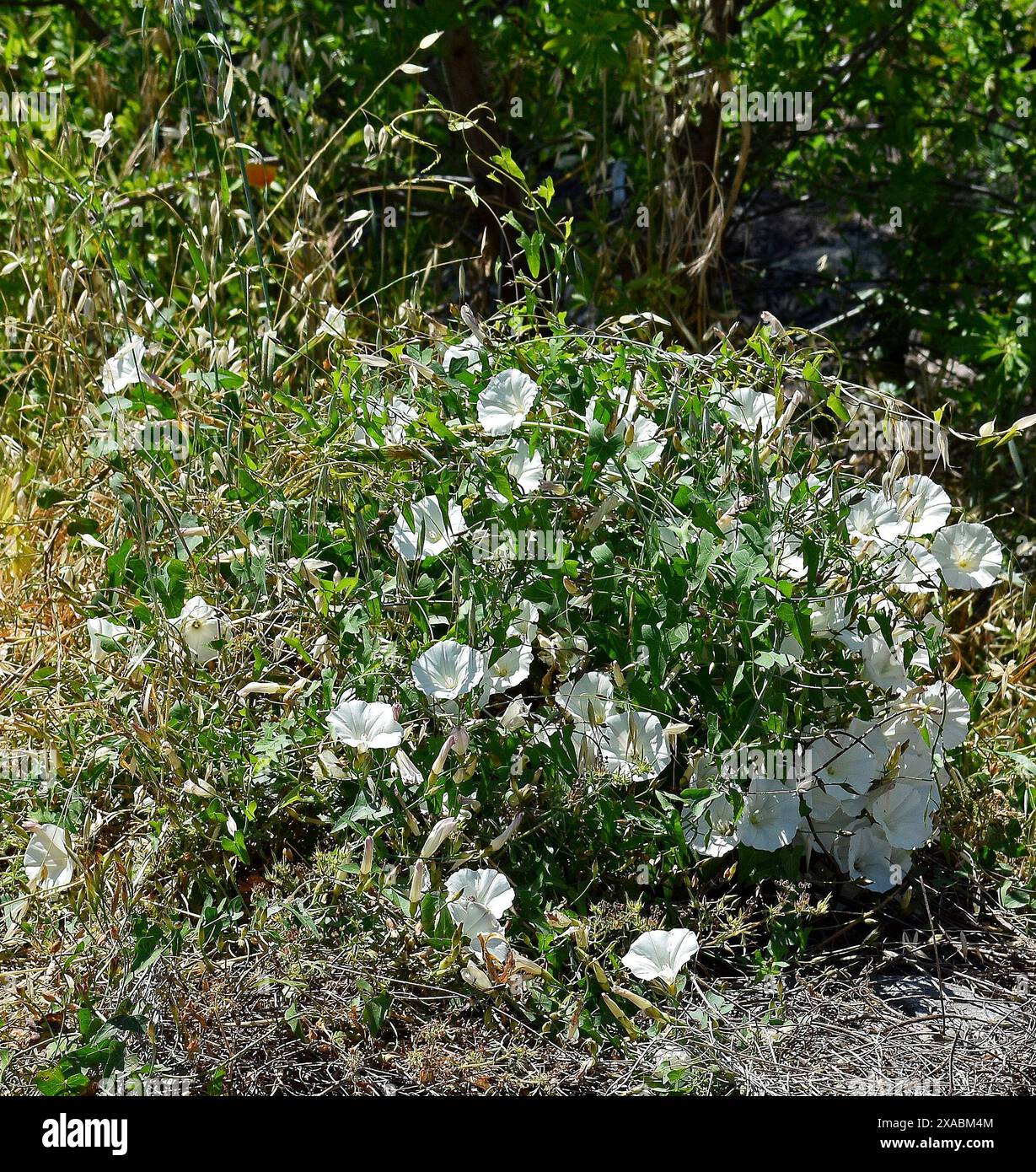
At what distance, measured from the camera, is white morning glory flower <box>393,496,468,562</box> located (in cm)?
190

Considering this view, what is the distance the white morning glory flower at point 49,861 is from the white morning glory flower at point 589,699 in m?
0.74

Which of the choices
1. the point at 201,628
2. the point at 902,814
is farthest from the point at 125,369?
the point at 902,814

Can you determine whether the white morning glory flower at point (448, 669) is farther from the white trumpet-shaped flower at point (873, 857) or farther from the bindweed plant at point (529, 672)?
the white trumpet-shaped flower at point (873, 857)

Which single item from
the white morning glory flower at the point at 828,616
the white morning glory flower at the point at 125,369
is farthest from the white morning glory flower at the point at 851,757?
the white morning glory flower at the point at 125,369

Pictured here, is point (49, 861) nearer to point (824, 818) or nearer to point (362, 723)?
point (362, 723)

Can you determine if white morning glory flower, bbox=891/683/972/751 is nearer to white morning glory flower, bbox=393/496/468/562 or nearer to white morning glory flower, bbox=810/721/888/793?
white morning glory flower, bbox=810/721/888/793

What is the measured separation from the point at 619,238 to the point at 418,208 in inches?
26.7

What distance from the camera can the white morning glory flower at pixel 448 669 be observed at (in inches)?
70.1

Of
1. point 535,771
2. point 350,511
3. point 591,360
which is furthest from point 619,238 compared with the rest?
point 535,771

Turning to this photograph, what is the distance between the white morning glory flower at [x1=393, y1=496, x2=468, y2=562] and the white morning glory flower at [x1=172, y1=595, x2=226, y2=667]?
0.31 m

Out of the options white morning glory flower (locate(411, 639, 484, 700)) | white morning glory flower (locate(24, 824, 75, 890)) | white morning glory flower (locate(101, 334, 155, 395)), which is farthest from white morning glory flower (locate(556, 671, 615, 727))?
white morning glory flower (locate(101, 334, 155, 395))

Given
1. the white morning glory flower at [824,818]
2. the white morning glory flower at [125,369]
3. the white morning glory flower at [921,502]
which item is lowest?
the white morning glory flower at [824,818]

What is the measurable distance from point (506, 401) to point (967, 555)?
75 centimetres

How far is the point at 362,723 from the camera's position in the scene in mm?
1751
